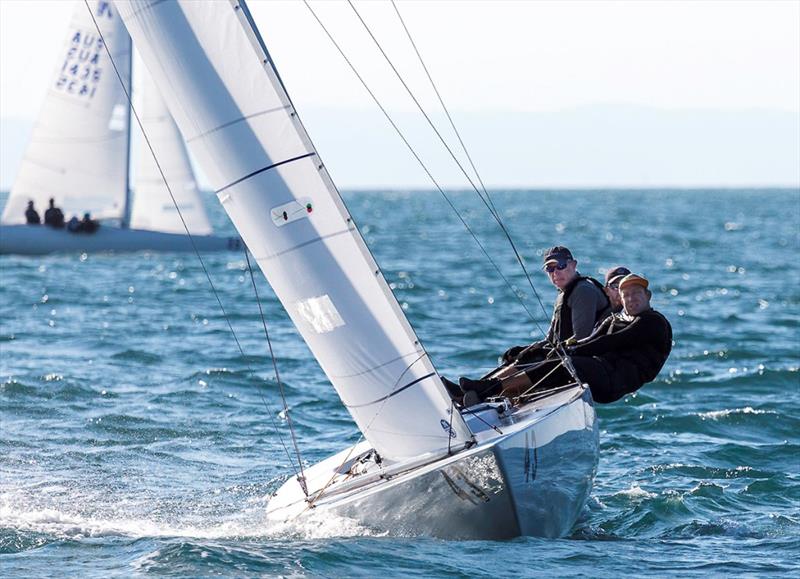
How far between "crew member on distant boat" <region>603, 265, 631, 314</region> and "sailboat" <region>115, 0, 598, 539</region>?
148 centimetres

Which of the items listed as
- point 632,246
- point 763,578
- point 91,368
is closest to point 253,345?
point 91,368

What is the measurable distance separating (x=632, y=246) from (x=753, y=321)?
20888mm

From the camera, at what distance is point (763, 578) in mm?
7441

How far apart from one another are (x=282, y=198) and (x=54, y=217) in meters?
24.7

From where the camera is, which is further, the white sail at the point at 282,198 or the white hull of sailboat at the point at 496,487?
the white sail at the point at 282,198

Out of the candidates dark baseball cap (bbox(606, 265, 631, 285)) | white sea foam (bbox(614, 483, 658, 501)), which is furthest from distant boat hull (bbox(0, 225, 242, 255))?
dark baseball cap (bbox(606, 265, 631, 285))

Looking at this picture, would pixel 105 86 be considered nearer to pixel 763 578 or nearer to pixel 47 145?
pixel 47 145

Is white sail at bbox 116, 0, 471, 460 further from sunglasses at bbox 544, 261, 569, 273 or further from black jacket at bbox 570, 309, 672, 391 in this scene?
sunglasses at bbox 544, 261, 569, 273

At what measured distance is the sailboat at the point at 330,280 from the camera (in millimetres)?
7531

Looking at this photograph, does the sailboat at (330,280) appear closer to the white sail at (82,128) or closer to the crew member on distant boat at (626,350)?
the crew member on distant boat at (626,350)

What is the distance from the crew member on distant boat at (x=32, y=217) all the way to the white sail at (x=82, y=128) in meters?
0.30

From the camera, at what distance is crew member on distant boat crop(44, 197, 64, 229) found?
102 feet

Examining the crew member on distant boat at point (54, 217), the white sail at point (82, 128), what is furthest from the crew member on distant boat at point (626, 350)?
the crew member on distant boat at point (54, 217)

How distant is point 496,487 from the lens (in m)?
7.36
